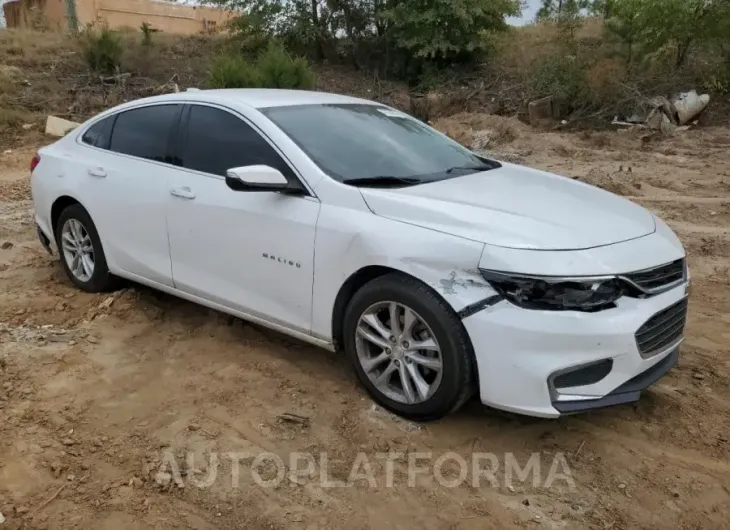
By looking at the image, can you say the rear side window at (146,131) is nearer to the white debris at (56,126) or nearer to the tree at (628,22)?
the white debris at (56,126)

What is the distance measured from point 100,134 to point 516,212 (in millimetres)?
3257

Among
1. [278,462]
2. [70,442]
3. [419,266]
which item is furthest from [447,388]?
[70,442]

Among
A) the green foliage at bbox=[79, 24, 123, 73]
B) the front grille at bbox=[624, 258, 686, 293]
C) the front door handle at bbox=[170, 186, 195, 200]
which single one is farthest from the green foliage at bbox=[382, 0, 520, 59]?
the front grille at bbox=[624, 258, 686, 293]

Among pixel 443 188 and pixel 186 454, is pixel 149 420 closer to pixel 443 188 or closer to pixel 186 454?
pixel 186 454

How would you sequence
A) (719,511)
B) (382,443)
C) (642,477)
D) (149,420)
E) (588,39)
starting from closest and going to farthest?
1. (719,511)
2. (642,477)
3. (382,443)
4. (149,420)
5. (588,39)

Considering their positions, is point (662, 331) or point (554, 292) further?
point (662, 331)

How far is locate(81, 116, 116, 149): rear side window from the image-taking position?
16.1 ft

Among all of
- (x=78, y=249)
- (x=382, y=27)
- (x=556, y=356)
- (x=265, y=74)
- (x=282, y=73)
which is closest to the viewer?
(x=556, y=356)

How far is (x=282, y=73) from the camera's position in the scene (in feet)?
43.2

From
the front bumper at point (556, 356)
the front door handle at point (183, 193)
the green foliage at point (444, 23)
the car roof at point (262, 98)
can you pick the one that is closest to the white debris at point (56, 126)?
the green foliage at point (444, 23)

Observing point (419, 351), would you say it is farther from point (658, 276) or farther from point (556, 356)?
point (658, 276)

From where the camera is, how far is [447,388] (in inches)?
123

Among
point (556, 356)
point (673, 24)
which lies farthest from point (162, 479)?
point (673, 24)

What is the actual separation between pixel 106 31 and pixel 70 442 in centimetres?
1459
